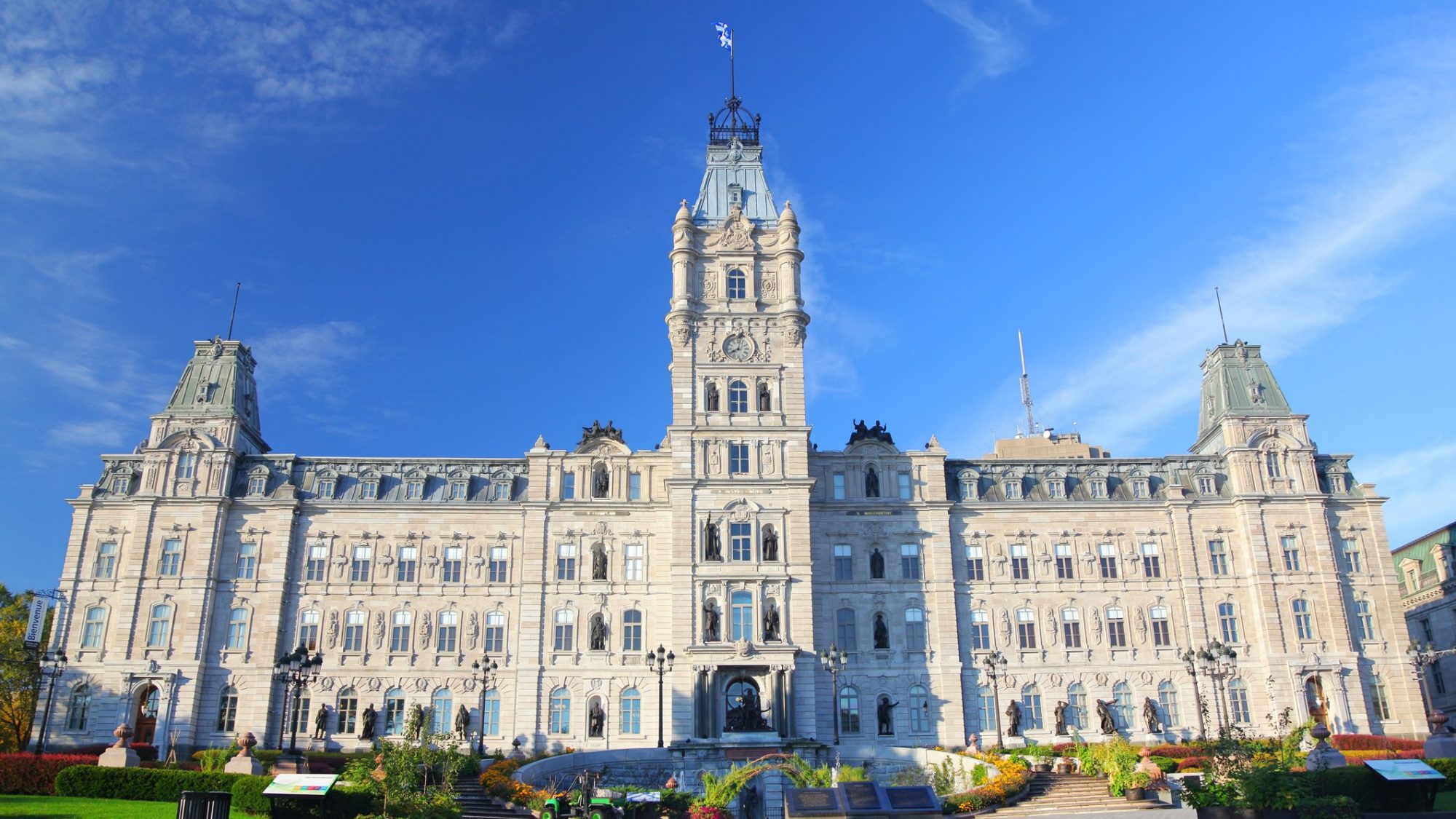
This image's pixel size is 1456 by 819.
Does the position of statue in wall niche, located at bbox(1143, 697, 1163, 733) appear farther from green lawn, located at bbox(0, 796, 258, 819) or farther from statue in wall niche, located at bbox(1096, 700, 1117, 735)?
green lawn, located at bbox(0, 796, 258, 819)

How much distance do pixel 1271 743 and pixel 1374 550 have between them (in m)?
23.0

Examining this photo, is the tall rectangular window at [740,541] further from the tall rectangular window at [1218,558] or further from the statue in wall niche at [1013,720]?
the tall rectangular window at [1218,558]

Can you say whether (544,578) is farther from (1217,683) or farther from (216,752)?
(1217,683)

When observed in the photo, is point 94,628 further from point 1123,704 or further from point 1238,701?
point 1238,701

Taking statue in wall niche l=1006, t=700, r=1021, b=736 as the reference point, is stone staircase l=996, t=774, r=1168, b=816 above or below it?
below

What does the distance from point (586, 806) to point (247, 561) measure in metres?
37.0

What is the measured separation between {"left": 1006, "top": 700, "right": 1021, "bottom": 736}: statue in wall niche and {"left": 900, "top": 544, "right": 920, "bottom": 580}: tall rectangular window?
814 cm

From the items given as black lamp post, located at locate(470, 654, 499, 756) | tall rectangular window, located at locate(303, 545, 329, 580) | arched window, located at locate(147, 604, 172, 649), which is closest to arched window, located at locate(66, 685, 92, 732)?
arched window, located at locate(147, 604, 172, 649)

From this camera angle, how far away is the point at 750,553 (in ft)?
184

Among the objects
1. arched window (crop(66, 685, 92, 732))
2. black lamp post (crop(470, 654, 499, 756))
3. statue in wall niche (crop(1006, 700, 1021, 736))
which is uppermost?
black lamp post (crop(470, 654, 499, 756))

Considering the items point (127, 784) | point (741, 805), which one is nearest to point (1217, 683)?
point (741, 805)

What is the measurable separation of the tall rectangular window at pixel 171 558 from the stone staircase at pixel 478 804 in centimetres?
2692

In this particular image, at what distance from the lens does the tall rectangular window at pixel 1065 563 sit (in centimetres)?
6019

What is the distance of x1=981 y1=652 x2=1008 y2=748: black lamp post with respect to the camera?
172 ft
